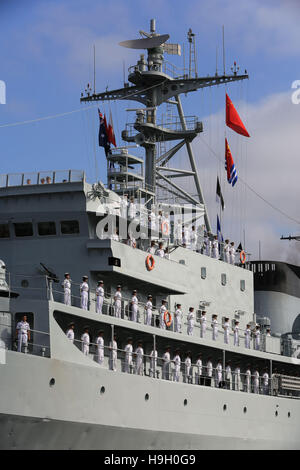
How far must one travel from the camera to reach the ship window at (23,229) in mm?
27625

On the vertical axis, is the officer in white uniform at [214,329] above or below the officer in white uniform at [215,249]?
below

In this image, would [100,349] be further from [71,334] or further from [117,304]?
[117,304]

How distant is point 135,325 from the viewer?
26.9 metres

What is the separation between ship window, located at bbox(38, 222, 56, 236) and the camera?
2744 cm

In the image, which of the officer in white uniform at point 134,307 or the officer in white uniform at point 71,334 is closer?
the officer in white uniform at point 71,334

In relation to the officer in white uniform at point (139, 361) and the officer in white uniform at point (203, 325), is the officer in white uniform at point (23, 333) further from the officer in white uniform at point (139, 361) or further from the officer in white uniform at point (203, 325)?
the officer in white uniform at point (203, 325)

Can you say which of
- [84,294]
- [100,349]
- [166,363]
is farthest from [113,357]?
[166,363]

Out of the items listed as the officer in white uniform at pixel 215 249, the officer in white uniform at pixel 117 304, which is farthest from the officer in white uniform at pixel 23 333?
the officer in white uniform at pixel 215 249

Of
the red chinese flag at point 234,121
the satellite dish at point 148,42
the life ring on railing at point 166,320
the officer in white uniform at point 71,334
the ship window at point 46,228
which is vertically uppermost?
the satellite dish at point 148,42

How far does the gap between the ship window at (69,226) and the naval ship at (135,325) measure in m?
0.04

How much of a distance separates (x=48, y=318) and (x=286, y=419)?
12888 millimetres

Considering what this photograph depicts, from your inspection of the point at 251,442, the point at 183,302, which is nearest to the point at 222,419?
Result: the point at 251,442

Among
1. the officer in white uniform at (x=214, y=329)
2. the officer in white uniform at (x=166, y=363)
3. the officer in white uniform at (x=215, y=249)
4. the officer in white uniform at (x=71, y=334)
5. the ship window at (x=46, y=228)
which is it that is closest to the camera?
the officer in white uniform at (x=71, y=334)

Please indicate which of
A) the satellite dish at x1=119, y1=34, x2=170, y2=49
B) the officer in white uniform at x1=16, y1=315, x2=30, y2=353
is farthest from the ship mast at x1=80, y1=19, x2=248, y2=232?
the officer in white uniform at x1=16, y1=315, x2=30, y2=353
